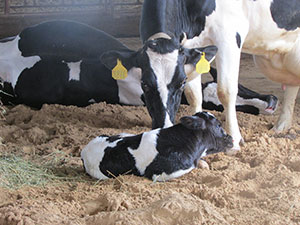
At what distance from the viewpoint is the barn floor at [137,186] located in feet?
8.25

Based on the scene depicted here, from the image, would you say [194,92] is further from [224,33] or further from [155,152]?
[155,152]

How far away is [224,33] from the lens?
451cm

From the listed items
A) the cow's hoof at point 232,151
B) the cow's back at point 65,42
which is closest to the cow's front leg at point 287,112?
the cow's hoof at point 232,151

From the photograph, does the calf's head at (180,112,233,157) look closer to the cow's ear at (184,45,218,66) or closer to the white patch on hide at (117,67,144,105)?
the cow's ear at (184,45,218,66)

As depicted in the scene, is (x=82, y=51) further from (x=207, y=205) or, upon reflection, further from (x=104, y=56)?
(x=207, y=205)

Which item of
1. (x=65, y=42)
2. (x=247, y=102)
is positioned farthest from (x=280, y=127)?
(x=65, y=42)

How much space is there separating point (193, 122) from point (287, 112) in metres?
2.29

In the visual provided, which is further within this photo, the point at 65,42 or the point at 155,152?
the point at 65,42

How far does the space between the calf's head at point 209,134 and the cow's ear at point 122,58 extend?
2.87 feet

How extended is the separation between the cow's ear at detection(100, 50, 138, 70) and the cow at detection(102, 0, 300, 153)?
182 mm

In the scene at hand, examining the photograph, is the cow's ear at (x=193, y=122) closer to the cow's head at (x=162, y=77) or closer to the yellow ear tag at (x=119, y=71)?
the cow's head at (x=162, y=77)

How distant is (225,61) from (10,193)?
240 cm

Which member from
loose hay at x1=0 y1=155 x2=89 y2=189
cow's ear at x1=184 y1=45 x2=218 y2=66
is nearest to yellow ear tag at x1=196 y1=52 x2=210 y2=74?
cow's ear at x1=184 y1=45 x2=218 y2=66

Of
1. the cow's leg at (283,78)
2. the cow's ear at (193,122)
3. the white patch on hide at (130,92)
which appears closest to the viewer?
the cow's ear at (193,122)
